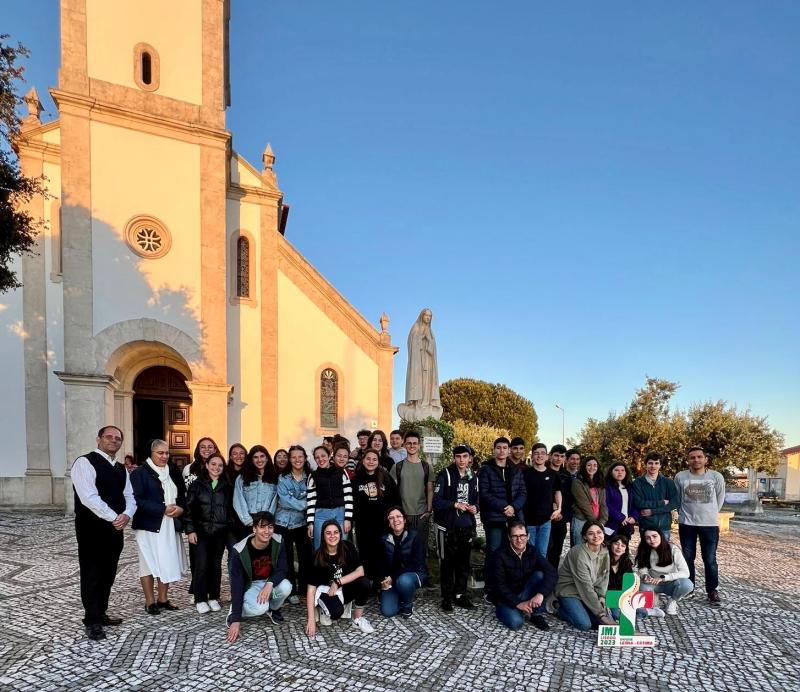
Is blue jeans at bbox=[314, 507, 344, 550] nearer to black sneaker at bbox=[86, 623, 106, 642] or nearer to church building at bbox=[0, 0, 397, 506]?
black sneaker at bbox=[86, 623, 106, 642]

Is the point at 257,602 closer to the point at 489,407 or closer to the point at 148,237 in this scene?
the point at 148,237

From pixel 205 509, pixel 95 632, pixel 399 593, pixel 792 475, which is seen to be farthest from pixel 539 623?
pixel 792 475

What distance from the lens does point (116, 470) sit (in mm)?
4664

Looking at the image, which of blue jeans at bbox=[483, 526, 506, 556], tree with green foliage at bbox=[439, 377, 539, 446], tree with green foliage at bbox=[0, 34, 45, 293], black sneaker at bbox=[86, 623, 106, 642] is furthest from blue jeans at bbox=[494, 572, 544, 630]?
tree with green foliage at bbox=[439, 377, 539, 446]

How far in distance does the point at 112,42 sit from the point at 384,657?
1700cm

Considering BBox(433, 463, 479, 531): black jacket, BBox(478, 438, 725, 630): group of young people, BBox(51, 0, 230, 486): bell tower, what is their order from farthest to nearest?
BBox(51, 0, 230, 486): bell tower < BBox(433, 463, 479, 531): black jacket < BBox(478, 438, 725, 630): group of young people

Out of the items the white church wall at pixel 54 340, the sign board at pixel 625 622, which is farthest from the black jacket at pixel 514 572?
the white church wall at pixel 54 340

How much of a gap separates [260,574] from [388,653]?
4.93ft

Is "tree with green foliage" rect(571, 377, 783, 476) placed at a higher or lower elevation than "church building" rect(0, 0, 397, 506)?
lower

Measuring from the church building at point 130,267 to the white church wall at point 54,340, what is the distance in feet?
0.13

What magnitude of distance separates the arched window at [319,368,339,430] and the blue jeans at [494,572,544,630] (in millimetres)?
12179

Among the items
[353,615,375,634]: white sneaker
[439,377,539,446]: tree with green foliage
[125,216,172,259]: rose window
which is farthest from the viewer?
[439,377,539,446]: tree with green foliage

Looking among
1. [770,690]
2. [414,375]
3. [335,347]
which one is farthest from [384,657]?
[335,347]

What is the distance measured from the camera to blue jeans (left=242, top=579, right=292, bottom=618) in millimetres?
4672
